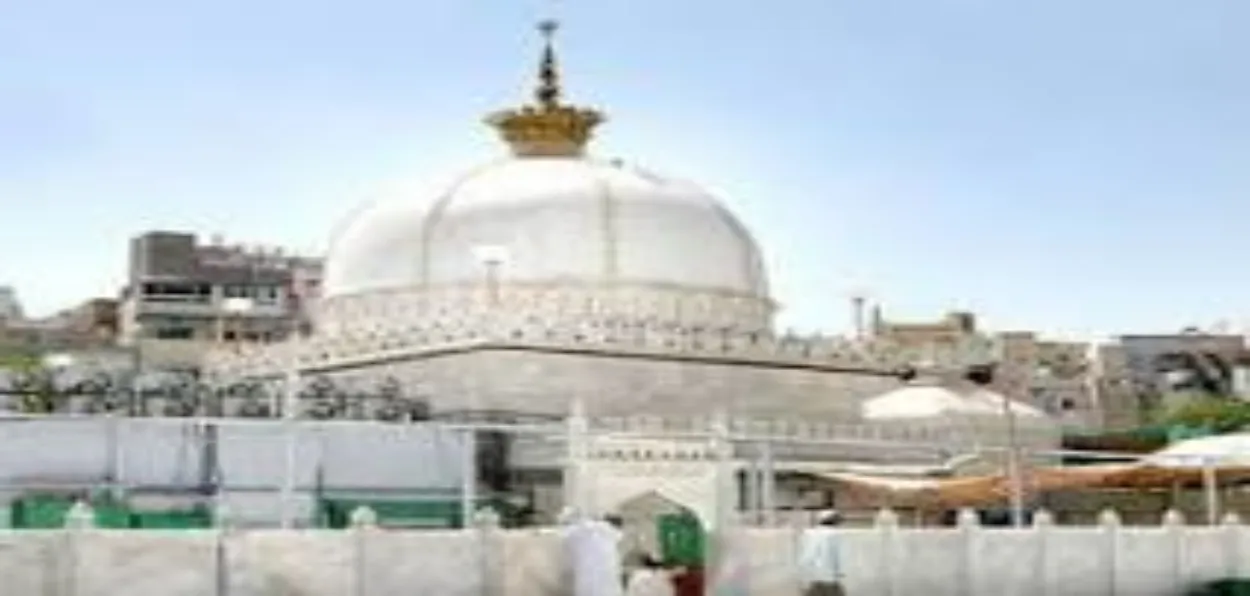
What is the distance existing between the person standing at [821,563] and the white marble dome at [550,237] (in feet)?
77.2

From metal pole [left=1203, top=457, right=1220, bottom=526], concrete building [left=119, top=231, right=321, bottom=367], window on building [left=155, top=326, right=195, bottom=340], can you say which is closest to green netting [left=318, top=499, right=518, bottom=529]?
metal pole [left=1203, top=457, right=1220, bottom=526]

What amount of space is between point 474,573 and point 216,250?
91.8m

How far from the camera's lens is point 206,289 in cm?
10525

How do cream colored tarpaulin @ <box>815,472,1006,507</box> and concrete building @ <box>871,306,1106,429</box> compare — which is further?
concrete building @ <box>871,306,1106,429</box>

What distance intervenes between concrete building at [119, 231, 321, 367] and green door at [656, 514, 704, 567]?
70.9 metres

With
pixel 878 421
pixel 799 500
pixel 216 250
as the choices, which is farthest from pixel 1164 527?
pixel 216 250

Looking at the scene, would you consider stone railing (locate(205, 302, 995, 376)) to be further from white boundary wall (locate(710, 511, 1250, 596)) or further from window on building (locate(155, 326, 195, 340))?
window on building (locate(155, 326, 195, 340))

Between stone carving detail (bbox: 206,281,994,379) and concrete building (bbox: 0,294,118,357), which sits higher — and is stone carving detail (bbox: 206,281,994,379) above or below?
below

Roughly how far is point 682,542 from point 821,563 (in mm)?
1600

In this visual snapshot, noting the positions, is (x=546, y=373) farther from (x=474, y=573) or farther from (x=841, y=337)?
(x=474, y=573)

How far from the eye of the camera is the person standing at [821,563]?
78.6 feet

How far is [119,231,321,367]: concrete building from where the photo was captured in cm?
9856

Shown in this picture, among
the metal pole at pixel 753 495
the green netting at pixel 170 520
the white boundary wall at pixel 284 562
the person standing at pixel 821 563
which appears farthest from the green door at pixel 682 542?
the green netting at pixel 170 520

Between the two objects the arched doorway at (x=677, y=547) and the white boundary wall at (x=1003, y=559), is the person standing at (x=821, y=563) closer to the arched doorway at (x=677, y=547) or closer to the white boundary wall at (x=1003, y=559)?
the white boundary wall at (x=1003, y=559)
